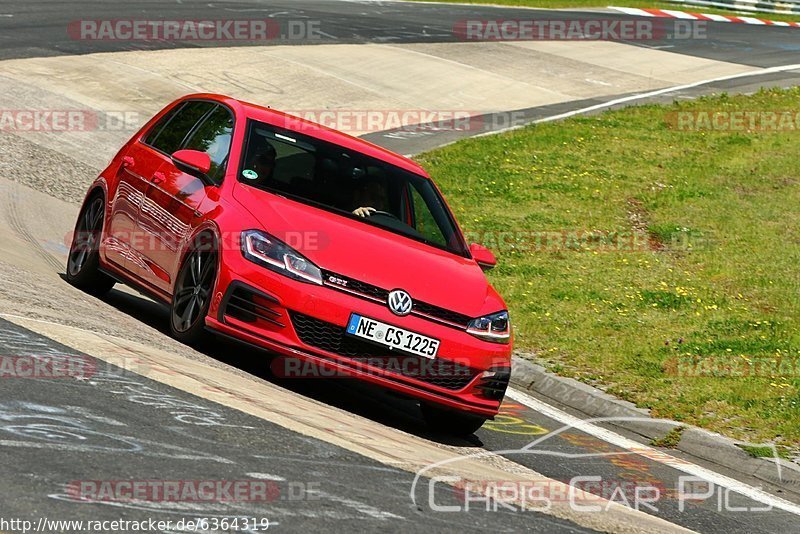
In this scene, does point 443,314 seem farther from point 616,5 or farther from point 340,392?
point 616,5

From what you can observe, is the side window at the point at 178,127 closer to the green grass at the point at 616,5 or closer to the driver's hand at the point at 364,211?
the driver's hand at the point at 364,211

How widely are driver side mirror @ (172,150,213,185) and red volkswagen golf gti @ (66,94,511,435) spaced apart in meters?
0.01

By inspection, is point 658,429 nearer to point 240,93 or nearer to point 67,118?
point 67,118

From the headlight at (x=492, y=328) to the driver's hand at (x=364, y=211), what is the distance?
48.0 inches

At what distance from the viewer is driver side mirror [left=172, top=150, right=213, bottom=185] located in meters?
8.73

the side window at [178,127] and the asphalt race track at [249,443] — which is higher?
the side window at [178,127]

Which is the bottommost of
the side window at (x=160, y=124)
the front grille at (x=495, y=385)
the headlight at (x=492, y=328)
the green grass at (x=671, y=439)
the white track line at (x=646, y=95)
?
the white track line at (x=646, y=95)

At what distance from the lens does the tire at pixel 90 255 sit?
10031 mm

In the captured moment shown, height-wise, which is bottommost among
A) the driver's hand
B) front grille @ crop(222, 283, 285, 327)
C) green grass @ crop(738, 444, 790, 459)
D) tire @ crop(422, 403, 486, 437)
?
green grass @ crop(738, 444, 790, 459)

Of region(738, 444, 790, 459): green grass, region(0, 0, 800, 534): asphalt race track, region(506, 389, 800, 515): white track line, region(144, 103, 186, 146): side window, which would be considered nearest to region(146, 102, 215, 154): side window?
region(144, 103, 186, 146): side window

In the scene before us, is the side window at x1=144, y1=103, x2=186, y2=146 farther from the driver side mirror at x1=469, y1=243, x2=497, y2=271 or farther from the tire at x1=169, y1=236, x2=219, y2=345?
the driver side mirror at x1=469, y1=243, x2=497, y2=271

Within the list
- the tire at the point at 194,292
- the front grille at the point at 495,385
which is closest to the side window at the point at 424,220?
the front grille at the point at 495,385

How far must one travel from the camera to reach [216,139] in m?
9.28

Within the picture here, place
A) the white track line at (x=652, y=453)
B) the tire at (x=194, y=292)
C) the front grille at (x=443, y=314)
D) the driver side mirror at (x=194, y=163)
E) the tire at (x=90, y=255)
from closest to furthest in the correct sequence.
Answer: the front grille at (x=443, y=314) < the tire at (x=194, y=292) < the white track line at (x=652, y=453) < the driver side mirror at (x=194, y=163) < the tire at (x=90, y=255)
